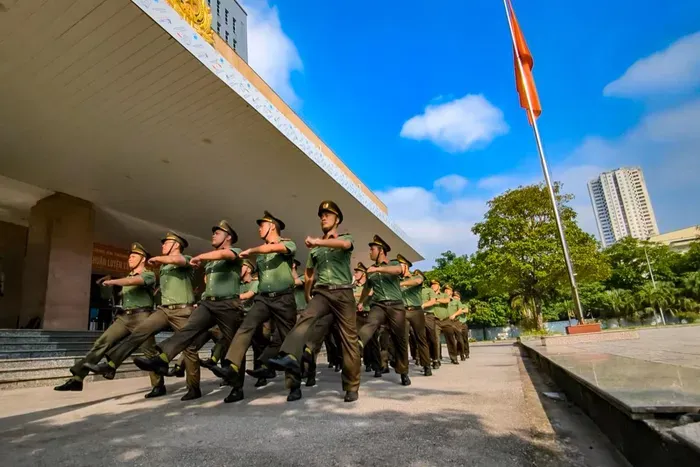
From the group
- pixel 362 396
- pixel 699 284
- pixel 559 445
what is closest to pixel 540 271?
pixel 362 396

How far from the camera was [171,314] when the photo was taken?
4.89m

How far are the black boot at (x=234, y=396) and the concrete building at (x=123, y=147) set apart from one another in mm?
5184

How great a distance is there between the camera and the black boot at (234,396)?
431cm

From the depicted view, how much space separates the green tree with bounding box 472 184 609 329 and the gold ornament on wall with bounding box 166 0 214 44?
635 inches

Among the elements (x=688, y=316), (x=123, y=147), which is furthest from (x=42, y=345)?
(x=688, y=316)

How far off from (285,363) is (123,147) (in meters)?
7.80

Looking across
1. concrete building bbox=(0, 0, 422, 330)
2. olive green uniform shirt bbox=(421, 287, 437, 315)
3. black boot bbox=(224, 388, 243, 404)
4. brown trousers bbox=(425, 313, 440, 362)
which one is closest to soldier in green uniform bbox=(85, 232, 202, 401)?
black boot bbox=(224, 388, 243, 404)

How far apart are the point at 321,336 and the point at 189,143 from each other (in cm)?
680

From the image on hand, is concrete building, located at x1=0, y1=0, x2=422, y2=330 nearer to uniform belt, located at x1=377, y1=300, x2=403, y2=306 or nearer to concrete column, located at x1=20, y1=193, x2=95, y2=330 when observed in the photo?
concrete column, located at x1=20, y1=193, x2=95, y2=330

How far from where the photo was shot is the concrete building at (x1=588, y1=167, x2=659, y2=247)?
363ft

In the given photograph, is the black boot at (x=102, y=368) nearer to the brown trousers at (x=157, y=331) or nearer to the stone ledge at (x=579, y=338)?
the brown trousers at (x=157, y=331)

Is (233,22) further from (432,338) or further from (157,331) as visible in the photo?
(157,331)

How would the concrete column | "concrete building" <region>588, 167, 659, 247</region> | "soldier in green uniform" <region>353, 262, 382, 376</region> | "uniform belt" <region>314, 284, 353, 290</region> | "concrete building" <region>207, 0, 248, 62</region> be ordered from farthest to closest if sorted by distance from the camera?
"concrete building" <region>588, 167, 659, 247</region>, "concrete building" <region>207, 0, 248, 62</region>, the concrete column, "soldier in green uniform" <region>353, 262, 382, 376</region>, "uniform belt" <region>314, 284, 353, 290</region>

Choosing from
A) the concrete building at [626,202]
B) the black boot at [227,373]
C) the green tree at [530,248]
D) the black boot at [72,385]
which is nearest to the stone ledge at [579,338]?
the black boot at [227,373]
